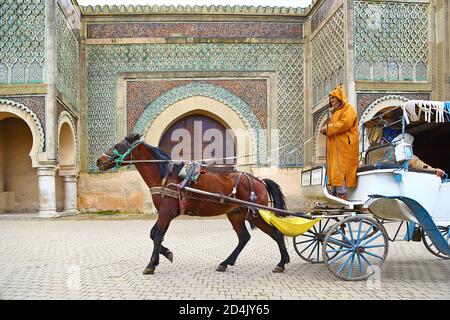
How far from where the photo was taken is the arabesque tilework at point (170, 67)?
1373 centimetres

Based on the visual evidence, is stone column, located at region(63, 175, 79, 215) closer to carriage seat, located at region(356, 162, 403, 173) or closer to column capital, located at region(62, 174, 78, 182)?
column capital, located at region(62, 174, 78, 182)

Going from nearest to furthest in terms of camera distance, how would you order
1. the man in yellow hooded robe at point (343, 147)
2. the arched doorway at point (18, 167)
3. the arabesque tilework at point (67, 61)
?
the man in yellow hooded robe at point (343, 147), the arabesque tilework at point (67, 61), the arched doorway at point (18, 167)

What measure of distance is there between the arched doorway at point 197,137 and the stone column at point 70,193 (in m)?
2.98

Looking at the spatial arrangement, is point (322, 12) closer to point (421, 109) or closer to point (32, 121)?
point (32, 121)

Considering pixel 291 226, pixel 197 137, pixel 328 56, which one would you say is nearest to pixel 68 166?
pixel 197 137

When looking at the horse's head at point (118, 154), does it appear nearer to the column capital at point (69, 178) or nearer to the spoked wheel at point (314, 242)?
the spoked wheel at point (314, 242)

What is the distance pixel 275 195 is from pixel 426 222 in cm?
169

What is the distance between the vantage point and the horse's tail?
5.23 meters

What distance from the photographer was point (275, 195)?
527 centimetres

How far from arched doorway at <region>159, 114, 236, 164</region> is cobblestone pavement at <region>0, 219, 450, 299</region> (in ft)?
21.1

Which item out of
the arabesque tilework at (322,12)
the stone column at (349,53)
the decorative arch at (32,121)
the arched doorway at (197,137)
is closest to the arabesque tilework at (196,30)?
the arabesque tilework at (322,12)

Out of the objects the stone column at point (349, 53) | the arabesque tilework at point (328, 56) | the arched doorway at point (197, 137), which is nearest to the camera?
the stone column at point (349, 53)
